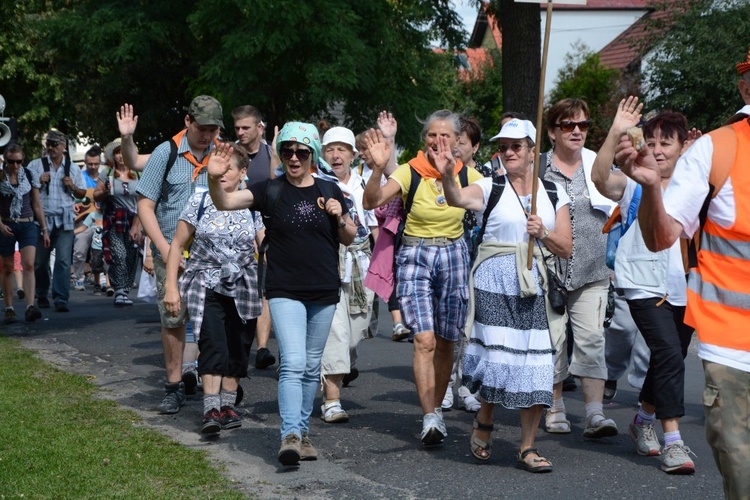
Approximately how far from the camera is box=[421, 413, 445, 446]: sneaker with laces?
22.9 ft

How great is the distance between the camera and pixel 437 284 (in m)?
7.46

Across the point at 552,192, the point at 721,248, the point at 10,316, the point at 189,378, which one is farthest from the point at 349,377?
the point at 721,248

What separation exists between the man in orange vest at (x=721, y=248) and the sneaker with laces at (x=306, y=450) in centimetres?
319

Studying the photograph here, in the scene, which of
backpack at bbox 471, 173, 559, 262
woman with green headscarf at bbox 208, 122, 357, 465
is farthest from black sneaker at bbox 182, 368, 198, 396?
backpack at bbox 471, 173, 559, 262

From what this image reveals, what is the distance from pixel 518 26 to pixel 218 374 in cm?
792

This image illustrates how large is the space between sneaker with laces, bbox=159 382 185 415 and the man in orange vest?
4918mm

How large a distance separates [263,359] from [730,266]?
21.8ft

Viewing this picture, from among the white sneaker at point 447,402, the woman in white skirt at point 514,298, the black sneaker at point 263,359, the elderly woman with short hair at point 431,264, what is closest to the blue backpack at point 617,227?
the woman in white skirt at point 514,298

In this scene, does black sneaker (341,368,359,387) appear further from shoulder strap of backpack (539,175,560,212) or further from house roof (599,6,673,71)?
house roof (599,6,673,71)

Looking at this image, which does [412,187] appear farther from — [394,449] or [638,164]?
[638,164]

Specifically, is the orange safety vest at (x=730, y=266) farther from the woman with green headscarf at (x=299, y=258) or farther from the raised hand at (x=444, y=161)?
the woman with green headscarf at (x=299, y=258)

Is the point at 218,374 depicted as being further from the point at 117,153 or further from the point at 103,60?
the point at 103,60

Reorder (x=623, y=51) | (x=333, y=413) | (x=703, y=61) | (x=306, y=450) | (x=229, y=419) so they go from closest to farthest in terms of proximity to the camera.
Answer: (x=306, y=450) → (x=229, y=419) → (x=333, y=413) → (x=703, y=61) → (x=623, y=51)

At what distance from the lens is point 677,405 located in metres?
6.60
